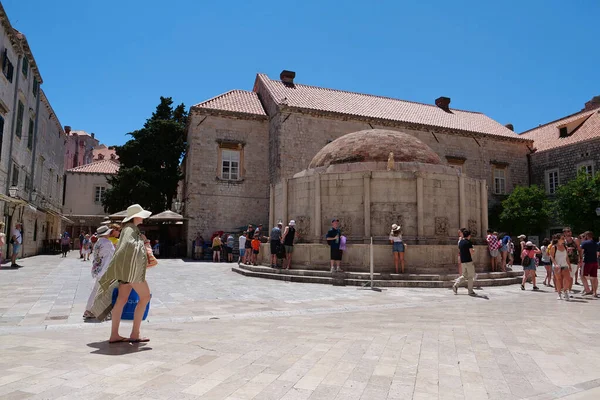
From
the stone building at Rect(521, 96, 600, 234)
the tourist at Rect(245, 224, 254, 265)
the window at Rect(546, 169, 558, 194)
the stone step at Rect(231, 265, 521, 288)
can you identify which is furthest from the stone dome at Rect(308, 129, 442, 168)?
the window at Rect(546, 169, 558, 194)

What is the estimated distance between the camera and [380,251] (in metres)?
12.2

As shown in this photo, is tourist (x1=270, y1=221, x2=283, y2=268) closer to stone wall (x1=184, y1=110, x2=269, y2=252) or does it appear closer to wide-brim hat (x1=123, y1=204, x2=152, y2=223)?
wide-brim hat (x1=123, y1=204, x2=152, y2=223)

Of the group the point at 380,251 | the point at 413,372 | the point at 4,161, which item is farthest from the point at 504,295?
the point at 4,161

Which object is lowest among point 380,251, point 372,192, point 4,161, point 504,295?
point 504,295

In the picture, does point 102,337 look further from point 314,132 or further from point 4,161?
point 314,132

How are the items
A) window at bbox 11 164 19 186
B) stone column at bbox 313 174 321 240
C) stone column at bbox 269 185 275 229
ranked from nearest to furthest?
stone column at bbox 313 174 321 240
stone column at bbox 269 185 275 229
window at bbox 11 164 19 186

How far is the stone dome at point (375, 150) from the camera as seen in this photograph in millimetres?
15039

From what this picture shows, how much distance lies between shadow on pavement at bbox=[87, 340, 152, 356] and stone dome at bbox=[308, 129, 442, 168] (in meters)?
11.5

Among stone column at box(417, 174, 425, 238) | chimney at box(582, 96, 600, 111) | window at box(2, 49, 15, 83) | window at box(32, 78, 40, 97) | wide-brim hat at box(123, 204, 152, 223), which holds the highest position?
chimney at box(582, 96, 600, 111)

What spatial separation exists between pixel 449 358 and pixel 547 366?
892 mm

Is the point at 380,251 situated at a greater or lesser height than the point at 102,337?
greater

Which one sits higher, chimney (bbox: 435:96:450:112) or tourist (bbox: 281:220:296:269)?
chimney (bbox: 435:96:450:112)

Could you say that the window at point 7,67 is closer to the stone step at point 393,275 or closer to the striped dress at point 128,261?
the stone step at point 393,275

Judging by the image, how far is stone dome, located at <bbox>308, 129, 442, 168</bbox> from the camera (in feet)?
49.3
